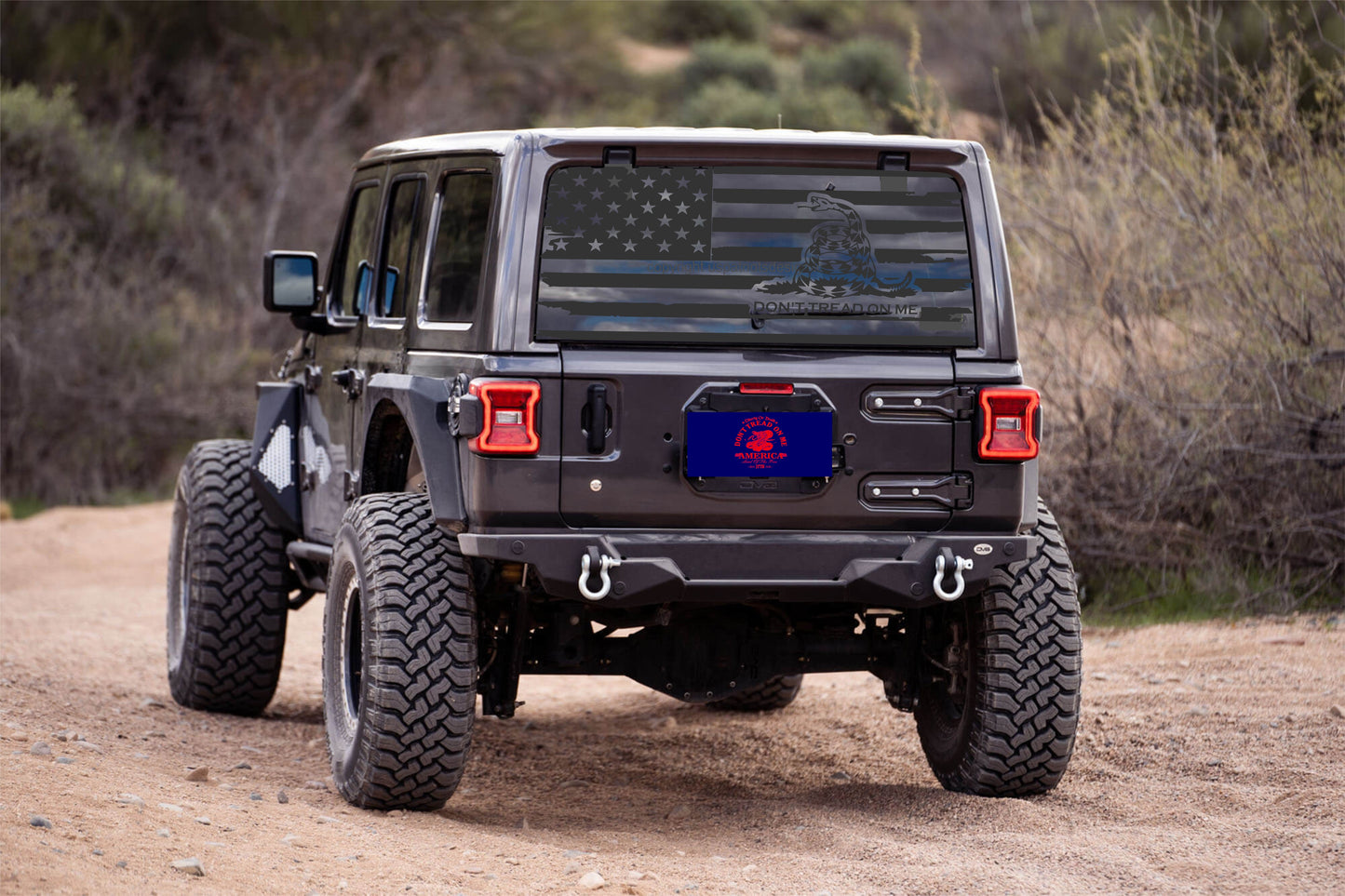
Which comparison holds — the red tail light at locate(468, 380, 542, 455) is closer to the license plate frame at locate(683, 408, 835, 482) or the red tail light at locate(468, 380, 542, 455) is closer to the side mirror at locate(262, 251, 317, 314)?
the license plate frame at locate(683, 408, 835, 482)

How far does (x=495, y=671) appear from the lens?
531 cm

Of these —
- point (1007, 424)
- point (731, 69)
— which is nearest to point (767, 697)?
point (1007, 424)

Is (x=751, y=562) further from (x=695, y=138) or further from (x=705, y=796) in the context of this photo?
(x=705, y=796)

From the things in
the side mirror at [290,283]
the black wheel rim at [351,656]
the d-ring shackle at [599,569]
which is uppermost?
the side mirror at [290,283]

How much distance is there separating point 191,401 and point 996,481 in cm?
1323

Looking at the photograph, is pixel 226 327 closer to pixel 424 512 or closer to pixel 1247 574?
pixel 1247 574

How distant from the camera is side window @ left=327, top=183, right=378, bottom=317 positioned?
19.8 feet

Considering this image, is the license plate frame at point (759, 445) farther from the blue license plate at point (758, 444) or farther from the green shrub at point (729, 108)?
the green shrub at point (729, 108)

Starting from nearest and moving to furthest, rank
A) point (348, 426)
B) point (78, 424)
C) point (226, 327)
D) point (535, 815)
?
point (535, 815)
point (348, 426)
point (78, 424)
point (226, 327)

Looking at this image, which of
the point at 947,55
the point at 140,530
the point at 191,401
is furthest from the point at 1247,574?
the point at 947,55

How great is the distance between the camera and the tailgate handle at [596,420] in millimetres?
4535

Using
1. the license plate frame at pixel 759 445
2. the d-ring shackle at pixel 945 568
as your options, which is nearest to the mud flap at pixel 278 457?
the license plate frame at pixel 759 445

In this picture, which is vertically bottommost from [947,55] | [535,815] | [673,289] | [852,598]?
[535,815]

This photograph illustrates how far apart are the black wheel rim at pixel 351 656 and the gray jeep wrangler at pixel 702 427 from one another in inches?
3.8
